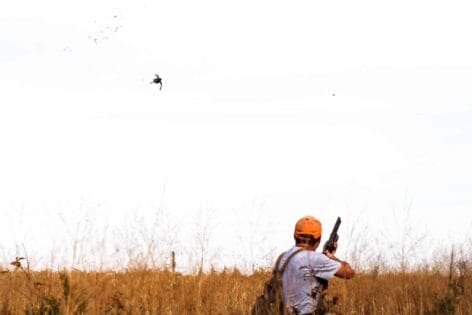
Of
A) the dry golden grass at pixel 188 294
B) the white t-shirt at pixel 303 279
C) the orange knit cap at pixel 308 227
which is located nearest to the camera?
the dry golden grass at pixel 188 294

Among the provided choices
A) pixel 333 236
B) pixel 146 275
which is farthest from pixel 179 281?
→ pixel 333 236

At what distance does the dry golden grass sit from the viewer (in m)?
5.53

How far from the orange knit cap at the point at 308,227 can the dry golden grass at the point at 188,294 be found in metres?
0.58

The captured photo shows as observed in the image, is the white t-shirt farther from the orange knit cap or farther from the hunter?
the orange knit cap

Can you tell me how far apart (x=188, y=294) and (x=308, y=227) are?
251 centimetres

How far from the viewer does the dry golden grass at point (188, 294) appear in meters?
5.53

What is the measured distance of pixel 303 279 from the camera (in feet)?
20.2

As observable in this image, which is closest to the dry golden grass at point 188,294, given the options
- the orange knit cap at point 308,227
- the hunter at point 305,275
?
the hunter at point 305,275

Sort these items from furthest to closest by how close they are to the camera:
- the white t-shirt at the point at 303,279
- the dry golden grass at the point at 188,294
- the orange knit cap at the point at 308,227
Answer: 1. the orange knit cap at the point at 308,227
2. the white t-shirt at the point at 303,279
3. the dry golden grass at the point at 188,294

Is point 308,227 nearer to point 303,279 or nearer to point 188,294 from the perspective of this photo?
point 303,279

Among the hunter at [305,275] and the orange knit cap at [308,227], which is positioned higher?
the orange knit cap at [308,227]

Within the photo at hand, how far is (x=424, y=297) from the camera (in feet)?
30.6

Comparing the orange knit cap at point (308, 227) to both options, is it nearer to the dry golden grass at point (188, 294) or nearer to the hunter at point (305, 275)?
the hunter at point (305, 275)

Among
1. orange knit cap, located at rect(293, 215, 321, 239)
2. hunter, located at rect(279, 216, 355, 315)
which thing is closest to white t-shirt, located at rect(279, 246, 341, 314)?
hunter, located at rect(279, 216, 355, 315)
